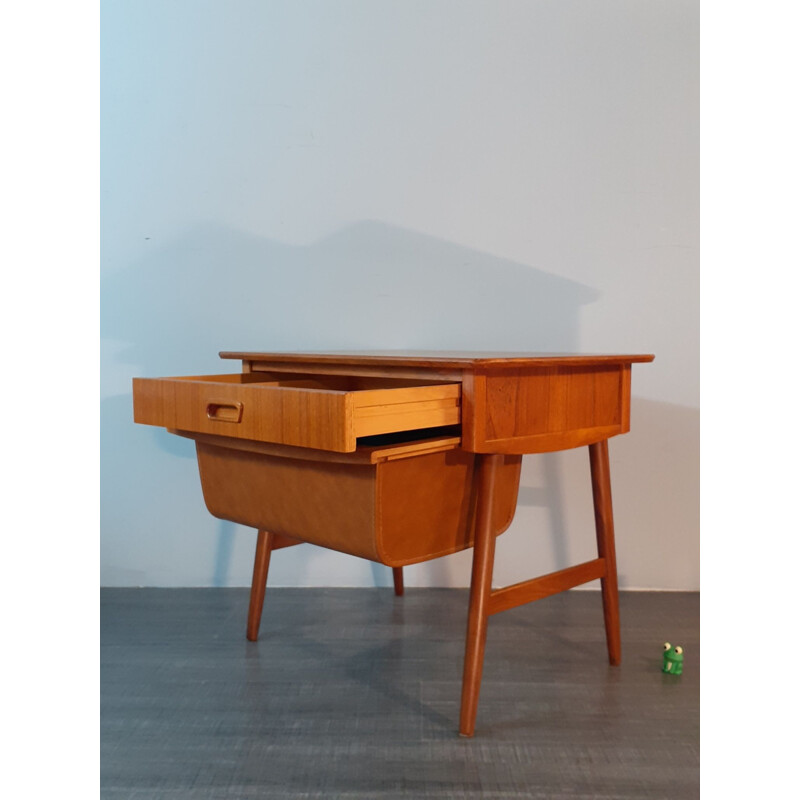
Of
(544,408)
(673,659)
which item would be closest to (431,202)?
(544,408)

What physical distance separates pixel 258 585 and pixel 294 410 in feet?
2.63

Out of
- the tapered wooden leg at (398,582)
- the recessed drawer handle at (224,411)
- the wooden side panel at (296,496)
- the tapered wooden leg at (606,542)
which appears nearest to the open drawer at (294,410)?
the recessed drawer handle at (224,411)

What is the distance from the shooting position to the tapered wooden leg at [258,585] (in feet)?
6.08

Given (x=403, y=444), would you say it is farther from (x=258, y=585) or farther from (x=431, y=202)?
(x=431, y=202)

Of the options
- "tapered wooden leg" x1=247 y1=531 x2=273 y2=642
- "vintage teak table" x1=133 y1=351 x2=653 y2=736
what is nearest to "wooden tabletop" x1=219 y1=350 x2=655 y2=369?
"vintage teak table" x1=133 y1=351 x2=653 y2=736

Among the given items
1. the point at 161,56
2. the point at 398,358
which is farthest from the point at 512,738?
the point at 161,56

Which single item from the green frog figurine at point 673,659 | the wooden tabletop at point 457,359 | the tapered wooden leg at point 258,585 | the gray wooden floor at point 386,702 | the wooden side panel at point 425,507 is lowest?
the gray wooden floor at point 386,702

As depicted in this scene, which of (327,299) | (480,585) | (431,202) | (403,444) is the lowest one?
(480,585)

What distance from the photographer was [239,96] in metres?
2.18

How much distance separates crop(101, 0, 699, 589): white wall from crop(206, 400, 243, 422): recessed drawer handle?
0.87 m

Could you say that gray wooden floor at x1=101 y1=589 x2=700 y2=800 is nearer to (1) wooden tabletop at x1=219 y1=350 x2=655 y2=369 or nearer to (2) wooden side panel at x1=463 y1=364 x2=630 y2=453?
(2) wooden side panel at x1=463 y1=364 x2=630 y2=453

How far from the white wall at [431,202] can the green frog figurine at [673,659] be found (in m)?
0.59

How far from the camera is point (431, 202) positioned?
7.13 ft

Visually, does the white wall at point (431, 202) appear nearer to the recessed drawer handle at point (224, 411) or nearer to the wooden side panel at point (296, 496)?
the wooden side panel at point (296, 496)
